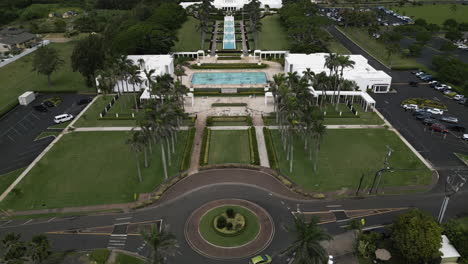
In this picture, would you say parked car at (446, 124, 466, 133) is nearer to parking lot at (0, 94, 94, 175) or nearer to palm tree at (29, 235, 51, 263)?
palm tree at (29, 235, 51, 263)

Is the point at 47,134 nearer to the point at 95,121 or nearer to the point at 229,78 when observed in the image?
the point at 95,121

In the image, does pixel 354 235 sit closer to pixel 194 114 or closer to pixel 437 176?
pixel 437 176

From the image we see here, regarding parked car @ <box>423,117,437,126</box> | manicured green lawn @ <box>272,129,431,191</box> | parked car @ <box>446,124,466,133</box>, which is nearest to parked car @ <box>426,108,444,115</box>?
parked car @ <box>423,117,437,126</box>

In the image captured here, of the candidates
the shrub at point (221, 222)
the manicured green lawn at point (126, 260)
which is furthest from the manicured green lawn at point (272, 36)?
the manicured green lawn at point (126, 260)

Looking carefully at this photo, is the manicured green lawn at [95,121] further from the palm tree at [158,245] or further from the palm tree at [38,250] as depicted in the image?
the palm tree at [158,245]

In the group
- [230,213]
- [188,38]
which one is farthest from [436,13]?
[230,213]

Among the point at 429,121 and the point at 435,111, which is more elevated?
the point at 435,111
